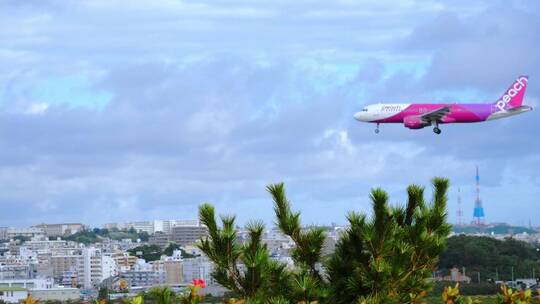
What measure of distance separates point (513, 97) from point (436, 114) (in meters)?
4.85

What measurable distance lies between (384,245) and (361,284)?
599 mm

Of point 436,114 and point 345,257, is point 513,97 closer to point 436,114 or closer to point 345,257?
point 436,114

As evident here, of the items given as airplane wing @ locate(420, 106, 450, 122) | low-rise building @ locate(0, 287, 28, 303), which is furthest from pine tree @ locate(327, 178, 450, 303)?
low-rise building @ locate(0, 287, 28, 303)

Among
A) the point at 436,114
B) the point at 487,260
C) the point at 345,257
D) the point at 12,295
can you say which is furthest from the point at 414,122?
the point at 12,295

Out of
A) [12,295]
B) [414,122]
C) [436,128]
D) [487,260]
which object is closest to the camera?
[436,128]

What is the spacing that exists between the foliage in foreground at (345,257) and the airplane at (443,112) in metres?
61.0

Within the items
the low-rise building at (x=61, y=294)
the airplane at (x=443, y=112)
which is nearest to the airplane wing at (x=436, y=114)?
the airplane at (x=443, y=112)

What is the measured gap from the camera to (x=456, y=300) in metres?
18.9

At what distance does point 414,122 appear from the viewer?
8306 cm

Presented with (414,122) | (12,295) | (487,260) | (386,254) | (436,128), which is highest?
(414,122)

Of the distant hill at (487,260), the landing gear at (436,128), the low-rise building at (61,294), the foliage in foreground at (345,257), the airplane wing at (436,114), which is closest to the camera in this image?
the foliage in foreground at (345,257)

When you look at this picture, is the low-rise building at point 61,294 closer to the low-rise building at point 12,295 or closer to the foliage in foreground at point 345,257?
the low-rise building at point 12,295

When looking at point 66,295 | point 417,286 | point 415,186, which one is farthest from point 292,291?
point 66,295

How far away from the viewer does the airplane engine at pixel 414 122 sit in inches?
3250
